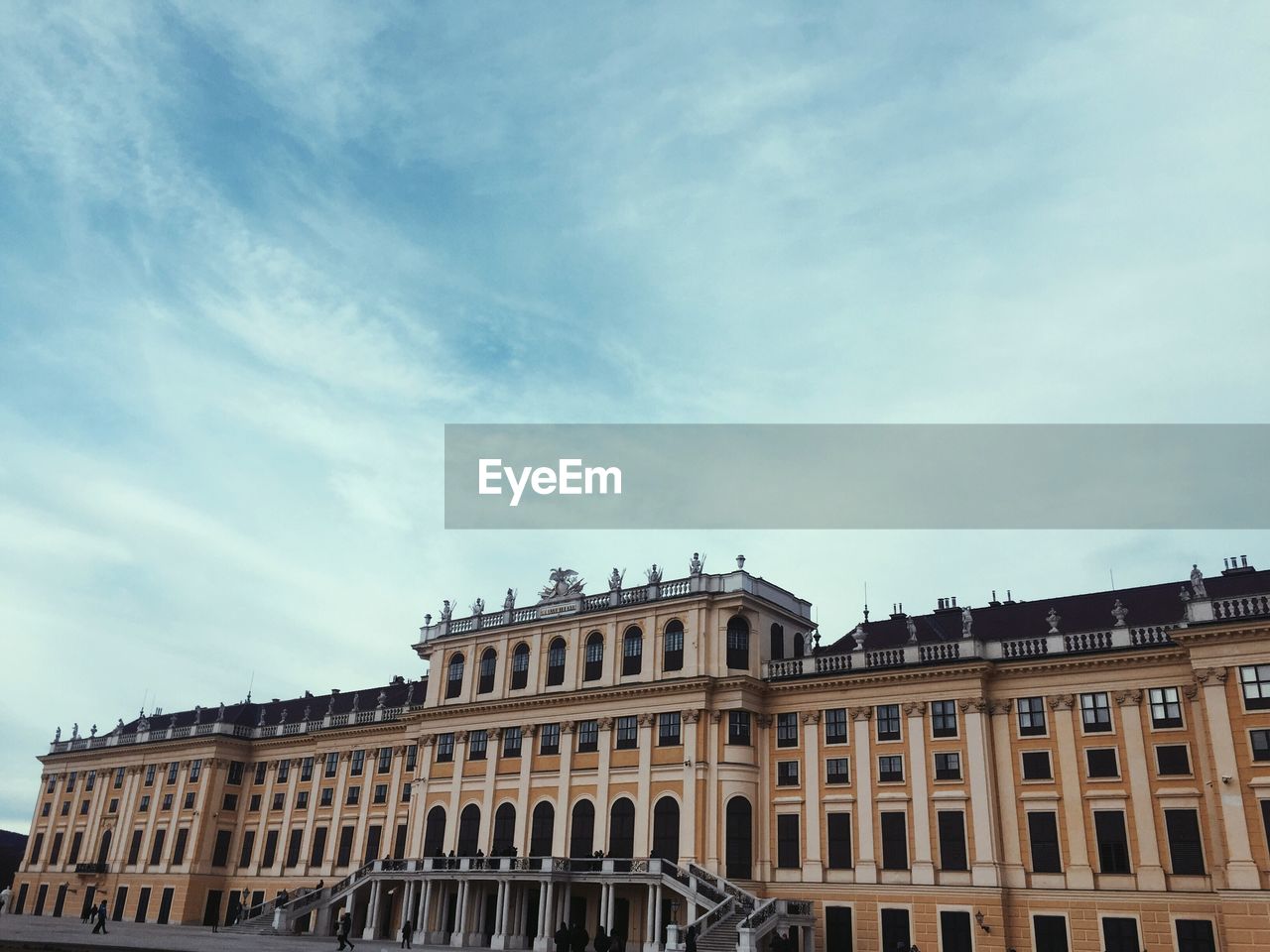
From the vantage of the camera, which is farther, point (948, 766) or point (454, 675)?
point (454, 675)

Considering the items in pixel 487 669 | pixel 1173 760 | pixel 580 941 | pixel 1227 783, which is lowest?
pixel 580 941

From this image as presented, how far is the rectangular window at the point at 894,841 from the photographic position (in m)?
48.1

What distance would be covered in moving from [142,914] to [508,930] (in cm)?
3941

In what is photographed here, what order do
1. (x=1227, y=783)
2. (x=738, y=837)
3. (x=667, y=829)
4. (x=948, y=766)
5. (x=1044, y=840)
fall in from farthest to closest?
(x=667, y=829), (x=738, y=837), (x=948, y=766), (x=1044, y=840), (x=1227, y=783)

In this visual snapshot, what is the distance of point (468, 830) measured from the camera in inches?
2398

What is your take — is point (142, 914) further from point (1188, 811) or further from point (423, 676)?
point (1188, 811)

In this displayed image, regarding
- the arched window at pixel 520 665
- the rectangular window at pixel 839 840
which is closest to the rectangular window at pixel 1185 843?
the rectangular window at pixel 839 840

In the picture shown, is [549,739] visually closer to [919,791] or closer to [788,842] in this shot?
[788,842]

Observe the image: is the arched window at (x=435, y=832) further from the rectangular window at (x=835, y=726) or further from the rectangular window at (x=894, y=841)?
the rectangular window at (x=894, y=841)

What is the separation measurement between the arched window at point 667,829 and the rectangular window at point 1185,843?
2214 centimetres

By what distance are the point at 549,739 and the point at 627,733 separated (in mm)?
5323

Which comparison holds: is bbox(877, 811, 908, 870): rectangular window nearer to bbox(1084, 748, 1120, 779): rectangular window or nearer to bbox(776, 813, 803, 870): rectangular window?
bbox(776, 813, 803, 870): rectangular window

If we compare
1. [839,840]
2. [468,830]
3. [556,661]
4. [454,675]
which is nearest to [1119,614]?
[839,840]

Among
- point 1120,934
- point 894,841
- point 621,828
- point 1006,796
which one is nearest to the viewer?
point 1120,934
